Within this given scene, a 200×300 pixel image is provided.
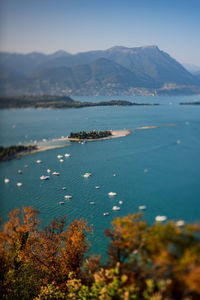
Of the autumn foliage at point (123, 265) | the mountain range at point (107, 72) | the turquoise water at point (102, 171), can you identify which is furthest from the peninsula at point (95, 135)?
the autumn foliage at point (123, 265)

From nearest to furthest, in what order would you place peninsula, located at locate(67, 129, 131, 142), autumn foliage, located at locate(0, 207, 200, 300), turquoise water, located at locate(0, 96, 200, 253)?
autumn foliage, located at locate(0, 207, 200, 300) → turquoise water, located at locate(0, 96, 200, 253) → peninsula, located at locate(67, 129, 131, 142)

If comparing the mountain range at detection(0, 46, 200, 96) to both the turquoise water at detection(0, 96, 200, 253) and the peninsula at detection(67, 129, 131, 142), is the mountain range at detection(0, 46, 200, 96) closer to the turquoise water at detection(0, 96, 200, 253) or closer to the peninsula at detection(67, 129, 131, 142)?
the turquoise water at detection(0, 96, 200, 253)

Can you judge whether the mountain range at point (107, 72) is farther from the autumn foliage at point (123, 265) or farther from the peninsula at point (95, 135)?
the autumn foliage at point (123, 265)

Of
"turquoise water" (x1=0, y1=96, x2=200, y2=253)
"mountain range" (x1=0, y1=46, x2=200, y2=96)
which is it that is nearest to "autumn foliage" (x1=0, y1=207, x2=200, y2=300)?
"turquoise water" (x1=0, y1=96, x2=200, y2=253)

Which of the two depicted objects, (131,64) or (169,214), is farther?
(131,64)

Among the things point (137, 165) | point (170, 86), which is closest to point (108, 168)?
point (137, 165)

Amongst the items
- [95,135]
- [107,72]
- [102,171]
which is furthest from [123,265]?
[107,72]

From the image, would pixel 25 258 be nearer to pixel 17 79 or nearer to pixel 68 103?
pixel 17 79
